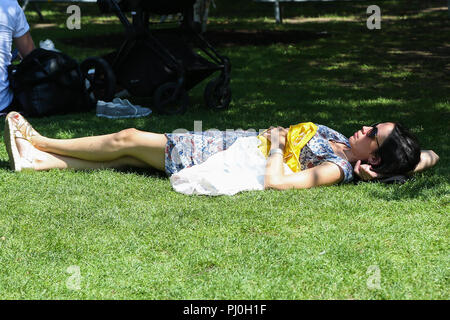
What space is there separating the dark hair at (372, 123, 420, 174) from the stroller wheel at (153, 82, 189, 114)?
3.18 metres

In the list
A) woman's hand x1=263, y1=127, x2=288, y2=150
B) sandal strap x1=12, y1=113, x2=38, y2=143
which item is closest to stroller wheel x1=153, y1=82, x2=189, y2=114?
sandal strap x1=12, y1=113, x2=38, y2=143

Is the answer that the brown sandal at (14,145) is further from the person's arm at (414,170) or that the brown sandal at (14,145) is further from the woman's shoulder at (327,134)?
the person's arm at (414,170)

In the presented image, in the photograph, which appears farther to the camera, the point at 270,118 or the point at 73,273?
the point at 270,118

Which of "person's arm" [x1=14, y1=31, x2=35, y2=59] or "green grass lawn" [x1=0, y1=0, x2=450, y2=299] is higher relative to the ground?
"person's arm" [x1=14, y1=31, x2=35, y2=59]

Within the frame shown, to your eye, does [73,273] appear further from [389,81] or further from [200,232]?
[389,81]

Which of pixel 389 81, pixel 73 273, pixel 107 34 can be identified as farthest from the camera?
pixel 107 34

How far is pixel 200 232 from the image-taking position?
4078 millimetres

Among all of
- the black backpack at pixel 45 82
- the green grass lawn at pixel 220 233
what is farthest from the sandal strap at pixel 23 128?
the black backpack at pixel 45 82

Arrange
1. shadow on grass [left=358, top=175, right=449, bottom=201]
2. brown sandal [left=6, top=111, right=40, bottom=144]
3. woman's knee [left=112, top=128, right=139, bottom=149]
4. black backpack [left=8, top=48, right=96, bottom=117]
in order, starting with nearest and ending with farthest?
shadow on grass [left=358, top=175, right=449, bottom=201]
woman's knee [left=112, top=128, right=139, bottom=149]
brown sandal [left=6, top=111, right=40, bottom=144]
black backpack [left=8, top=48, right=96, bottom=117]

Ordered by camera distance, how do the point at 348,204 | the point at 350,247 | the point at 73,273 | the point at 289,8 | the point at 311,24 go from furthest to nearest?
the point at 289,8
the point at 311,24
the point at 348,204
the point at 350,247
the point at 73,273

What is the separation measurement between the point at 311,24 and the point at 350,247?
12.1 meters

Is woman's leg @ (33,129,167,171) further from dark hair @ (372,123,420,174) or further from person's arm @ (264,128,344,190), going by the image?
dark hair @ (372,123,420,174)

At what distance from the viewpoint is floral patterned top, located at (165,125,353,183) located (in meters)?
4.95

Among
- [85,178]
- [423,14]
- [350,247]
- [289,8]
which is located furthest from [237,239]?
[289,8]
